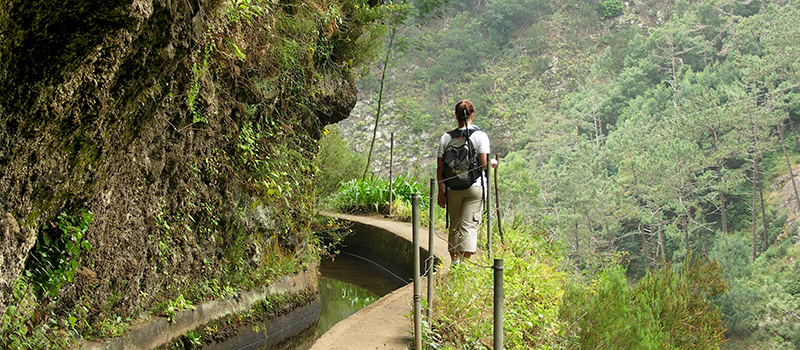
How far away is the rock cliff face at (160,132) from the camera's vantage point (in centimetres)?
285

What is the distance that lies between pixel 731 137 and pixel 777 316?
18.6 meters

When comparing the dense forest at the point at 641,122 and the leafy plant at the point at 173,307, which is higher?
the leafy plant at the point at 173,307

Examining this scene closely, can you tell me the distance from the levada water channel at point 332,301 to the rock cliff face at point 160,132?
0.64m

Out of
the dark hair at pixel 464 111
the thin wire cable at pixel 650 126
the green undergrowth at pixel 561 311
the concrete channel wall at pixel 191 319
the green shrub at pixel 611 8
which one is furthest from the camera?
the green shrub at pixel 611 8

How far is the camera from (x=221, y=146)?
573 cm

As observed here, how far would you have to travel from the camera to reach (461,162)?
557 centimetres

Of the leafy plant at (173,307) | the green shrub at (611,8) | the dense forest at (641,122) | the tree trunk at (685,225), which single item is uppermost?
the green shrub at (611,8)

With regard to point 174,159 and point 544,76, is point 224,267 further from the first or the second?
point 544,76

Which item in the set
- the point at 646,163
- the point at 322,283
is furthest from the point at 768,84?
the point at 322,283

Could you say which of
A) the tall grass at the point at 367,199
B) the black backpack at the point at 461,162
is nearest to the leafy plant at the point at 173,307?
the black backpack at the point at 461,162

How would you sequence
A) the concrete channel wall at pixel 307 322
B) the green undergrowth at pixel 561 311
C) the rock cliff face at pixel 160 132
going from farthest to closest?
1. the green undergrowth at pixel 561 311
2. the concrete channel wall at pixel 307 322
3. the rock cliff face at pixel 160 132

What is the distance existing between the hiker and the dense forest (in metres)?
21.4

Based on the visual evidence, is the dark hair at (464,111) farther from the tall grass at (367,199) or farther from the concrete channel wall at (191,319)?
the tall grass at (367,199)

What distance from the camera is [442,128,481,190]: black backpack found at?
5.55m
